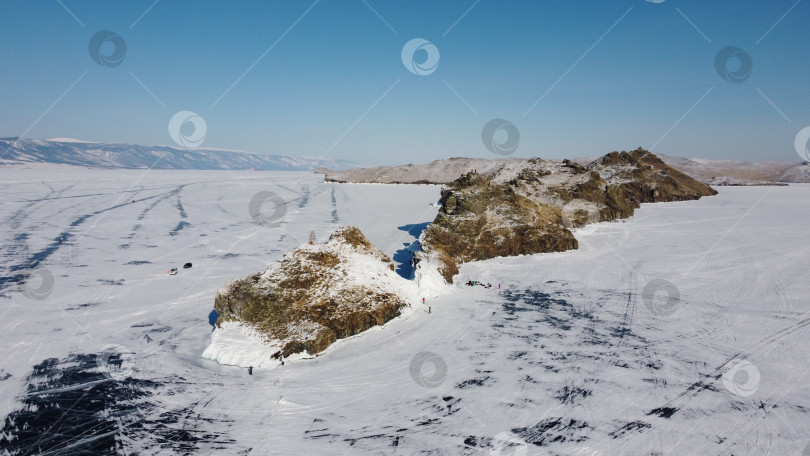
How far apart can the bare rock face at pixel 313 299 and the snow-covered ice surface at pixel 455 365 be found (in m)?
0.85

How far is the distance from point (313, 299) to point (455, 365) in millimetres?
6978

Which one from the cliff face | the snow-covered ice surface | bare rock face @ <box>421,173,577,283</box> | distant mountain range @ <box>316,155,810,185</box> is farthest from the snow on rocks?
distant mountain range @ <box>316,155,810,185</box>

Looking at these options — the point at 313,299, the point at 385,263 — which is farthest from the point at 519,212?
the point at 313,299

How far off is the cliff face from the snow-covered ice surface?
1.97m

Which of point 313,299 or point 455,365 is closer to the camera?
point 455,365

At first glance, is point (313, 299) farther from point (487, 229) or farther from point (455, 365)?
point (487, 229)

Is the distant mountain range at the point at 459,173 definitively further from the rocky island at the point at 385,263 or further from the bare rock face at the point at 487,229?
the bare rock face at the point at 487,229

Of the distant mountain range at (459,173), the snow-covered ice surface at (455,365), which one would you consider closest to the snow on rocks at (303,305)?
the snow-covered ice surface at (455,365)

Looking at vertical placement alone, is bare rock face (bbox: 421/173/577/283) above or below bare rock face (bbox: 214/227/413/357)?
above

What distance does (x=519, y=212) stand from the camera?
29.7 meters

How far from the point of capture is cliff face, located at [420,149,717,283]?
27219 mm

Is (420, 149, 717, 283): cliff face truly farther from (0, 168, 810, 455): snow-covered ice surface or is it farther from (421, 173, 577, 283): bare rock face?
(0, 168, 810, 455): snow-covered ice surface

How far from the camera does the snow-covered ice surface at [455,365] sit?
10367 millimetres

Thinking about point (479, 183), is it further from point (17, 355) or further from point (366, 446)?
point (17, 355)
